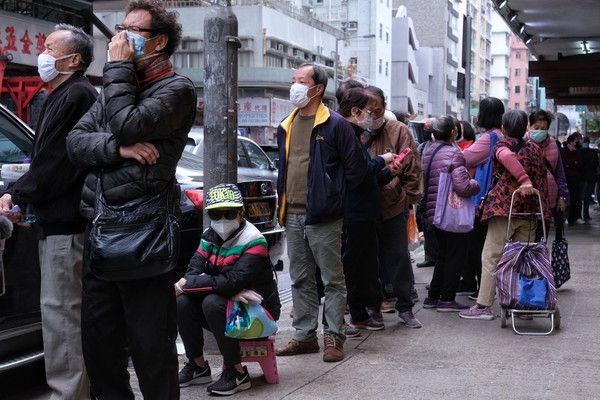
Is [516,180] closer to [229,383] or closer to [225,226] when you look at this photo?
[225,226]

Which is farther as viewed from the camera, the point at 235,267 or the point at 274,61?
the point at 274,61

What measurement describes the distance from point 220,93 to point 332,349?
1875mm

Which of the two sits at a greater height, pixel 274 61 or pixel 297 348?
pixel 274 61

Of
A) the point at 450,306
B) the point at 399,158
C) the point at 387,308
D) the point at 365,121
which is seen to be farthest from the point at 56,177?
the point at 450,306

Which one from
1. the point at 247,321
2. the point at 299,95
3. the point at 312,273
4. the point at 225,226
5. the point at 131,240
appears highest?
the point at 299,95

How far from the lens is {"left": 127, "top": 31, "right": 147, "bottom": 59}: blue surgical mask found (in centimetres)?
384

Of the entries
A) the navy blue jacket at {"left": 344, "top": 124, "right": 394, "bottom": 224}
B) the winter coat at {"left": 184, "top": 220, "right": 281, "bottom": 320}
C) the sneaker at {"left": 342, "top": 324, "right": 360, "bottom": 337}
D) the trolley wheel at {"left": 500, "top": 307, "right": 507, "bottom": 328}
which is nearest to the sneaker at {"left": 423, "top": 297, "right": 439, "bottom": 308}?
the trolley wheel at {"left": 500, "top": 307, "right": 507, "bottom": 328}

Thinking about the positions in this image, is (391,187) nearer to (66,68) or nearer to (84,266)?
(66,68)

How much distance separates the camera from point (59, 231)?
14.8 ft

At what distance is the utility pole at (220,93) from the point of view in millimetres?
6074

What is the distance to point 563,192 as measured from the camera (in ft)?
30.6

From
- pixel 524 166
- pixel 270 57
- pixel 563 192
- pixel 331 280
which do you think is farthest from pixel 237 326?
pixel 270 57

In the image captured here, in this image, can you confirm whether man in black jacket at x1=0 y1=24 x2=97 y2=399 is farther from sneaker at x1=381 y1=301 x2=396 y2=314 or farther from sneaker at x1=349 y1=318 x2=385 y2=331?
sneaker at x1=381 y1=301 x2=396 y2=314

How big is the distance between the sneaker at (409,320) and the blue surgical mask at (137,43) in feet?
13.3
